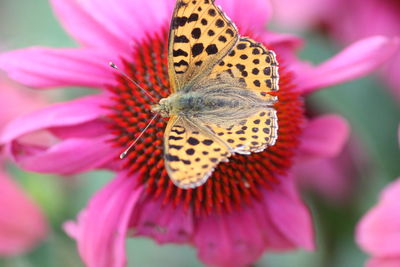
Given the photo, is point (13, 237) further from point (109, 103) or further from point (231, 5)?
point (231, 5)

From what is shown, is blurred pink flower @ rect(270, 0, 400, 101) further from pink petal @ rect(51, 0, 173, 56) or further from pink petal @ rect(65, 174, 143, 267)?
pink petal @ rect(65, 174, 143, 267)

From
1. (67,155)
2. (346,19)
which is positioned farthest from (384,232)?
(346,19)

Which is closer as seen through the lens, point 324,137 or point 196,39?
point 196,39

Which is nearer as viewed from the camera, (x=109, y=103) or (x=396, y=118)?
(x=109, y=103)

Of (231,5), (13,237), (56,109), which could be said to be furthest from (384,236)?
(13,237)

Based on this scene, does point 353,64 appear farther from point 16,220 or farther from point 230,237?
point 16,220

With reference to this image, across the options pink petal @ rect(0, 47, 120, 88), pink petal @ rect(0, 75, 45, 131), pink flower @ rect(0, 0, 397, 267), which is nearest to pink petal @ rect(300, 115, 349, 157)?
pink flower @ rect(0, 0, 397, 267)
